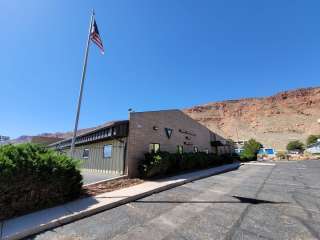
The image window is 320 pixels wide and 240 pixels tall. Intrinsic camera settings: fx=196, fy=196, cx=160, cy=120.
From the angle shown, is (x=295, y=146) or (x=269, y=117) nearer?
(x=295, y=146)

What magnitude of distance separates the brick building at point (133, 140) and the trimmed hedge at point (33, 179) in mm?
3751

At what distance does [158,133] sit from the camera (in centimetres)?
1377

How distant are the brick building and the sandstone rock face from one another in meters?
67.9

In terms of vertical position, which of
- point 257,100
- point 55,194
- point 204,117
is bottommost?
point 55,194

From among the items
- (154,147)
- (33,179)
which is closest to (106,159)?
(154,147)

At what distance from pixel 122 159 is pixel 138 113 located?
289cm

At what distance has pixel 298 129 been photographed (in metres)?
76.1

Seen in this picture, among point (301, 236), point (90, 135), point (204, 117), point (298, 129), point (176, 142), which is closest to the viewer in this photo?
point (301, 236)

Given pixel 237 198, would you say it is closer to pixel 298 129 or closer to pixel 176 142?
pixel 176 142

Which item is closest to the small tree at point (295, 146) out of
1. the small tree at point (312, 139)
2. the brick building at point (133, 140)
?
the small tree at point (312, 139)

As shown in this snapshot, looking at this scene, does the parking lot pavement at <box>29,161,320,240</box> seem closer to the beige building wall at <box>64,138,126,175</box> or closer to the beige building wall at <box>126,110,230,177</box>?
the beige building wall at <box>126,110,230,177</box>

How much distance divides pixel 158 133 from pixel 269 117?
291 ft

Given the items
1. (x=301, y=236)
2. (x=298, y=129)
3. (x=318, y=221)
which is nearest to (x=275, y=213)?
(x=318, y=221)

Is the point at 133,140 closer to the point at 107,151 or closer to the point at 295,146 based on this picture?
the point at 107,151
